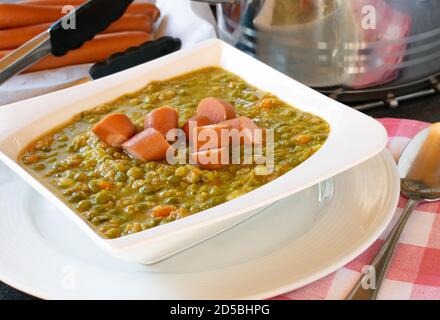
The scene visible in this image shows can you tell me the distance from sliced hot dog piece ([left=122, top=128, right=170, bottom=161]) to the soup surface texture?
2cm

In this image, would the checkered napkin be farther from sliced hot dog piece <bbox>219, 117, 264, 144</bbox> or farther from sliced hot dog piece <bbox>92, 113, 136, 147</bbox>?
sliced hot dog piece <bbox>92, 113, 136, 147</bbox>

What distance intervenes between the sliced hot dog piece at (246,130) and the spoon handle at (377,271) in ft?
1.31

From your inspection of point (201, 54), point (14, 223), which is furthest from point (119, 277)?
point (201, 54)

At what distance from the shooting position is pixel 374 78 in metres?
2.23

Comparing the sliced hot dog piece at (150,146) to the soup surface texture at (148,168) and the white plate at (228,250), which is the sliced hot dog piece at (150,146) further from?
the white plate at (228,250)

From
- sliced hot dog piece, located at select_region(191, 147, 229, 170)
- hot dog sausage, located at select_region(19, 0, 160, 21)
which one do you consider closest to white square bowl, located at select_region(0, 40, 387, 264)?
sliced hot dog piece, located at select_region(191, 147, 229, 170)

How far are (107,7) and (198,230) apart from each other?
127 centimetres

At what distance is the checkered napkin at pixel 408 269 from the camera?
1408 millimetres

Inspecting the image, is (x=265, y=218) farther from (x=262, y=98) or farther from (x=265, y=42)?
(x=265, y=42)

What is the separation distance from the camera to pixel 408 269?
147 cm

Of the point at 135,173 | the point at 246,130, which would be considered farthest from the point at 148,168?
the point at 246,130

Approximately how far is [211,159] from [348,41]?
775mm

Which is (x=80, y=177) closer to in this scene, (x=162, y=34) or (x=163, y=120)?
(x=163, y=120)

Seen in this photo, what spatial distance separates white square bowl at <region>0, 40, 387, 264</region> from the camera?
1318 mm
